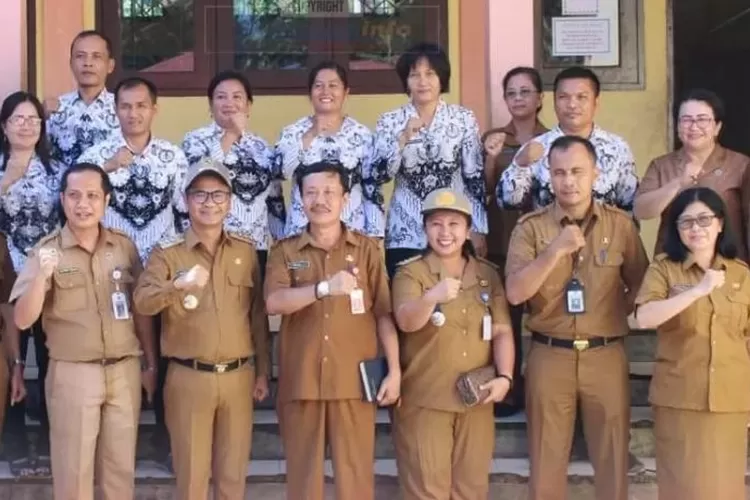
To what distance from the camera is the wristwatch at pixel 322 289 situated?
4.36 m

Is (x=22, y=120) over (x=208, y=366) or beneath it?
over

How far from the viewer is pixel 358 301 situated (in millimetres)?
4609

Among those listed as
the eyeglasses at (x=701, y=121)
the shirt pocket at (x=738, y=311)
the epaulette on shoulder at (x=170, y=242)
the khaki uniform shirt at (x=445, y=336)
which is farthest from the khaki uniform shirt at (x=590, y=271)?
the epaulette on shoulder at (x=170, y=242)

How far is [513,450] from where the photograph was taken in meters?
5.52

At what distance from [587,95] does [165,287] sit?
6.92 ft

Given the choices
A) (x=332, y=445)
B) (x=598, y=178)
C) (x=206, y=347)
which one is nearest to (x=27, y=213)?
(x=206, y=347)

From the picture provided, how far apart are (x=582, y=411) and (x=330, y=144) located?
1718mm

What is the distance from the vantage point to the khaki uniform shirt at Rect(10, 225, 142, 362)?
178 inches

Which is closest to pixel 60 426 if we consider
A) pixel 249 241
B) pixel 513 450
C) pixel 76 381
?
pixel 76 381

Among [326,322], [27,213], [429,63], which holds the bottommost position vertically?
[326,322]

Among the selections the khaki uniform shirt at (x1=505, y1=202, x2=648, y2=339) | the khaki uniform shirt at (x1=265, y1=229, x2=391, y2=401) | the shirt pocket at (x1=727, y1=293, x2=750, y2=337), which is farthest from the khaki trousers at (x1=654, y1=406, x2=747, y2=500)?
the khaki uniform shirt at (x1=265, y1=229, x2=391, y2=401)

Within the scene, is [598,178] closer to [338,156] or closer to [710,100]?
[710,100]

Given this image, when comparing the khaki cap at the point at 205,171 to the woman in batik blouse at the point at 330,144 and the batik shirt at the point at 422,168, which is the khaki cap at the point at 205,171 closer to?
the woman in batik blouse at the point at 330,144

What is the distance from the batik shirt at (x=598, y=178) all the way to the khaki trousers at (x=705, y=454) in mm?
1065
